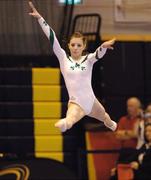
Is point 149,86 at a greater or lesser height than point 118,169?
greater

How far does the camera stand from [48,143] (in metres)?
9.82

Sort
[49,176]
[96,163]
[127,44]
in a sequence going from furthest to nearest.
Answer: [127,44] < [96,163] < [49,176]

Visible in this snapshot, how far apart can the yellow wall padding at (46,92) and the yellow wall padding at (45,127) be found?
A: 0.34 meters

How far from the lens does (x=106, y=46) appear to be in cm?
629

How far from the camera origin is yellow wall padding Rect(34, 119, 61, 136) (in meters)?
9.86

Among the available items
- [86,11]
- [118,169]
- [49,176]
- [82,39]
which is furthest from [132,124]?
[82,39]

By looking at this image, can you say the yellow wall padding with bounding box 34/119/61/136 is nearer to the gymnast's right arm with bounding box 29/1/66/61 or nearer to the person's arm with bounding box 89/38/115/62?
the gymnast's right arm with bounding box 29/1/66/61

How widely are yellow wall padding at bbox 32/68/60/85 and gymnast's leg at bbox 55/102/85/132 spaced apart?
3.52 metres

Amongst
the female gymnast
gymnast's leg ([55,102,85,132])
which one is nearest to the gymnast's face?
the female gymnast

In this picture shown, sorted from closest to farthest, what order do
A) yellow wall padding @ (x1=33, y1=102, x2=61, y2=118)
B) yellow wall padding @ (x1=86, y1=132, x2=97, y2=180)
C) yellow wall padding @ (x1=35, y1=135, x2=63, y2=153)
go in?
yellow wall padding @ (x1=86, y1=132, x2=97, y2=180)
yellow wall padding @ (x1=35, y1=135, x2=63, y2=153)
yellow wall padding @ (x1=33, y1=102, x2=61, y2=118)

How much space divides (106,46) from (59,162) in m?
3.13

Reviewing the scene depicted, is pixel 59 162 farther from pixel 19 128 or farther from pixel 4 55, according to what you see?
pixel 4 55

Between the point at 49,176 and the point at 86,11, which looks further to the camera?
the point at 86,11

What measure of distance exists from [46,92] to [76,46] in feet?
12.1
